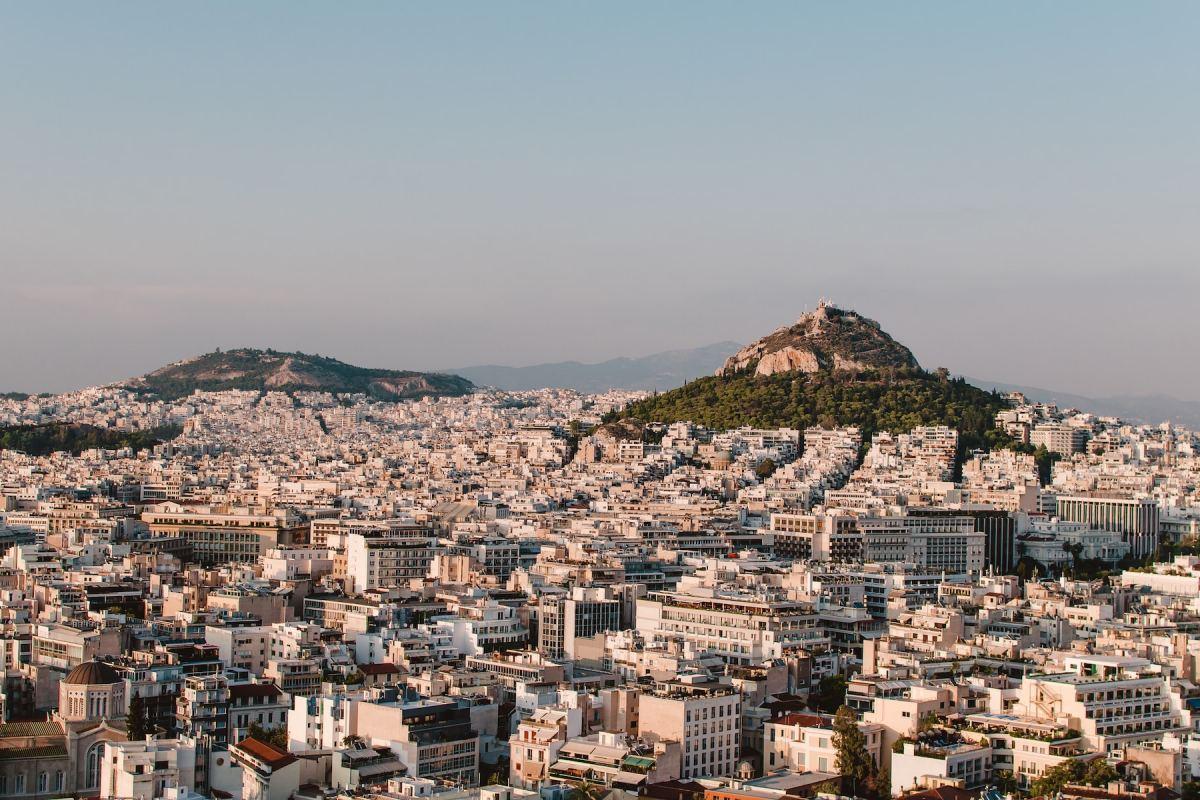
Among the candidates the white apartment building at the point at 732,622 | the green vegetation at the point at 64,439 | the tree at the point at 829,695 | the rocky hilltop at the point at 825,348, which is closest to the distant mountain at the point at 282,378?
the green vegetation at the point at 64,439

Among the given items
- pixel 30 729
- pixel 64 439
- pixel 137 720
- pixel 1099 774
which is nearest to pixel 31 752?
pixel 30 729

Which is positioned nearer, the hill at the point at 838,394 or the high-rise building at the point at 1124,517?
the high-rise building at the point at 1124,517

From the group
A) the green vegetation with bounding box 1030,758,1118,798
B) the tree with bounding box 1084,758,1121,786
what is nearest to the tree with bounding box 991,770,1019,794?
the green vegetation with bounding box 1030,758,1118,798

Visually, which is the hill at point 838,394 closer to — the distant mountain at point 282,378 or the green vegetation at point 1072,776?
the green vegetation at point 1072,776

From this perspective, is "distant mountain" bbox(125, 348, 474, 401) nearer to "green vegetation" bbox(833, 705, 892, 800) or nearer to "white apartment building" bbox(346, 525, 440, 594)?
"white apartment building" bbox(346, 525, 440, 594)

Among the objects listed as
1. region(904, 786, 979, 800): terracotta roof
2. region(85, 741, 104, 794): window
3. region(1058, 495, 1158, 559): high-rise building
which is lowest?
region(85, 741, 104, 794): window
